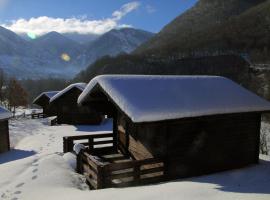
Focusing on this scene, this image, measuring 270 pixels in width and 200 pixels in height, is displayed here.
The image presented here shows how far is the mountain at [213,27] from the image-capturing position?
11225 centimetres

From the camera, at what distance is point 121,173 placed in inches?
414

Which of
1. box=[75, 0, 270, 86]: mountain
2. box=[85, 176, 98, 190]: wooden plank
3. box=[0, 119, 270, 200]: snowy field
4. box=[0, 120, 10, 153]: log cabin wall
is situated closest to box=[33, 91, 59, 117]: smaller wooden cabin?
box=[0, 120, 10, 153]: log cabin wall

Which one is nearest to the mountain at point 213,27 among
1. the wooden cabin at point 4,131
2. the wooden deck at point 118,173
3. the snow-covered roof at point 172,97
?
the wooden cabin at point 4,131

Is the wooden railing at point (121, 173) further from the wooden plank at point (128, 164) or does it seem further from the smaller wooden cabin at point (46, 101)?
the smaller wooden cabin at point (46, 101)

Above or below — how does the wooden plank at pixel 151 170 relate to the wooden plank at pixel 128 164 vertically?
below

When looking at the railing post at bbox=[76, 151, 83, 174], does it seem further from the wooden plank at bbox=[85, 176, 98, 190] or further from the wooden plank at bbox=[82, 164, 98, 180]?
the wooden plank at bbox=[85, 176, 98, 190]

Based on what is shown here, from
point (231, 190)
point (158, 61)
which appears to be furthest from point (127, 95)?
point (158, 61)

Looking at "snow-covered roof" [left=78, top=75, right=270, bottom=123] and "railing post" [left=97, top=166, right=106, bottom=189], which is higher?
"snow-covered roof" [left=78, top=75, right=270, bottom=123]

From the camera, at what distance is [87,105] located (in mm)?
14508

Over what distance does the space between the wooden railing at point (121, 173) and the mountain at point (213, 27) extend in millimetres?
100594

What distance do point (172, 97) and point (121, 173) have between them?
3.51 meters

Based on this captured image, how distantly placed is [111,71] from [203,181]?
389ft

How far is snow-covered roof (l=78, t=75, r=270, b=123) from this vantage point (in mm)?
11023

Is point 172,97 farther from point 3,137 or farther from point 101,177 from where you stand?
point 3,137
